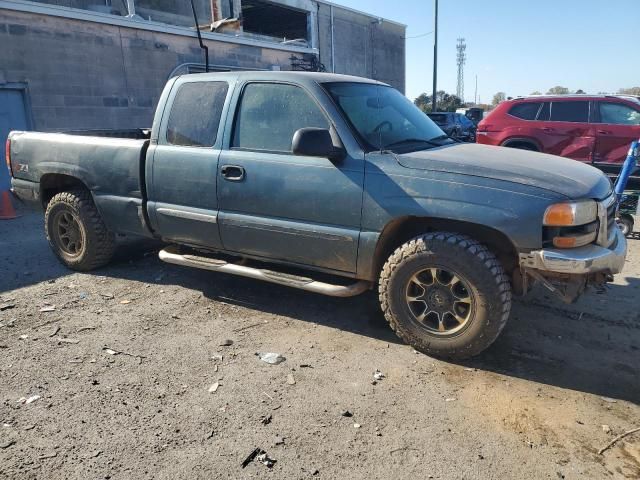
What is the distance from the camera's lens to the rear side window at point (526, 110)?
9.98m

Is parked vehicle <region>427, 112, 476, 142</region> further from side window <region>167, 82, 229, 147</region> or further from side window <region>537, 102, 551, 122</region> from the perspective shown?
side window <region>167, 82, 229, 147</region>

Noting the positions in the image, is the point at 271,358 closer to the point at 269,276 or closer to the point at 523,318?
the point at 269,276

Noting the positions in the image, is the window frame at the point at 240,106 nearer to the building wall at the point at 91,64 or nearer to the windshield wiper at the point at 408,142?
the windshield wiper at the point at 408,142

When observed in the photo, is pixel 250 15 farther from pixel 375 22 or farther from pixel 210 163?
pixel 210 163

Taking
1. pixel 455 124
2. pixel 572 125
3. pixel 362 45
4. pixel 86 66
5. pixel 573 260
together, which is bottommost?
pixel 573 260

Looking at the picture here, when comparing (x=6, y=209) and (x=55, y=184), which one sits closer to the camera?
(x=55, y=184)

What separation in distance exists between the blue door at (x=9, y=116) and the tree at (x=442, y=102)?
34.6 metres

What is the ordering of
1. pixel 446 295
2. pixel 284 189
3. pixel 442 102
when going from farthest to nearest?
pixel 442 102 → pixel 284 189 → pixel 446 295

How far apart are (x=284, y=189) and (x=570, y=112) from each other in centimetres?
802

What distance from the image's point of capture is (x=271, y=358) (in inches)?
139

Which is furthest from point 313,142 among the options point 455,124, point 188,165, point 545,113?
point 455,124

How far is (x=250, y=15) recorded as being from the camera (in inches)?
1045

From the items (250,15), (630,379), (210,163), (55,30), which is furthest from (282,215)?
(250,15)

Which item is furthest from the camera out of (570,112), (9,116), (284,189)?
(9,116)
